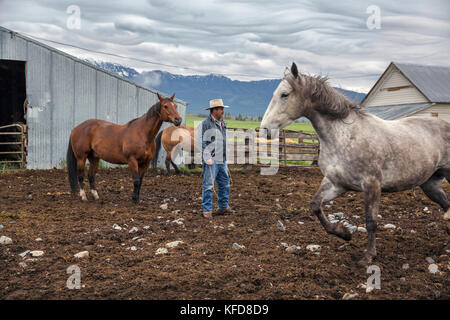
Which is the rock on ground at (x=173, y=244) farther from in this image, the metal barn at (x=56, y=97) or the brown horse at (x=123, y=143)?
the metal barn at (x=56, y=97)

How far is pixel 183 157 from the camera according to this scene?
14.5 meters

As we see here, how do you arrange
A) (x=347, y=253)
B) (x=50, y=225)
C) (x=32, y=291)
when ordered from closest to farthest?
(x=32, y=291)
(x=347, y=253)
(x=50, y=225)

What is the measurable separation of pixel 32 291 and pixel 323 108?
361 centimetres

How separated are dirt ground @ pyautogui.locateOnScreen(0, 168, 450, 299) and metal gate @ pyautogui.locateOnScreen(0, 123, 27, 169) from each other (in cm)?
473

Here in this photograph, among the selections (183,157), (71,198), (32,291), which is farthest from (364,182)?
(183,157)

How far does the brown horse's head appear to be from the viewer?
296 inches

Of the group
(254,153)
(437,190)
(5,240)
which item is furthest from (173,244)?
(254,153)

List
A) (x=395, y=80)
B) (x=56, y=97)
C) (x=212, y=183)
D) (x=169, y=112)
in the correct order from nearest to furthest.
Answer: (x=212, y=183)
(x=169, y=112)
(x=56, y=97)
(x=395, y=80)

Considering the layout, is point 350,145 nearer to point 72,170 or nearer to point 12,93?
point 72,170

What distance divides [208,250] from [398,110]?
77.2ft

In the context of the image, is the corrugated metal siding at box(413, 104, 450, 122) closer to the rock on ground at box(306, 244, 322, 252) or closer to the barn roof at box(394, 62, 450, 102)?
the barn roof at box(394, 62, 450, 102)

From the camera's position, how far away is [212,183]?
6695 millimetres

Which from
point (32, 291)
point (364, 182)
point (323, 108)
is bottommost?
point (32, 291)

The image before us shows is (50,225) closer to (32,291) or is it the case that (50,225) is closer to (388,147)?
(32,291)
